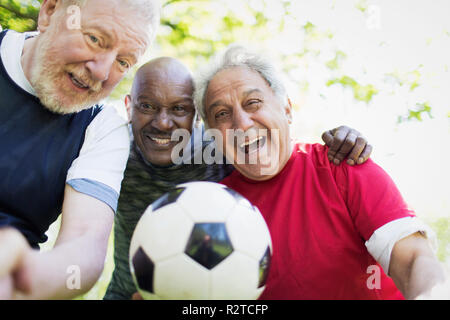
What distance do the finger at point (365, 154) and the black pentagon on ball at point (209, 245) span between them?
1169 mm

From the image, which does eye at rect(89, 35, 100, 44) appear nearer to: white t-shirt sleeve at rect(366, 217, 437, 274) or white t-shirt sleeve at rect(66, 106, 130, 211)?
white t-shirt sleeve at rect(66, 106, 130, 211)

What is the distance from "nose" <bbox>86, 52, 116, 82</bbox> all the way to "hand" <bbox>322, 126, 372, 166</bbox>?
5.31 feet

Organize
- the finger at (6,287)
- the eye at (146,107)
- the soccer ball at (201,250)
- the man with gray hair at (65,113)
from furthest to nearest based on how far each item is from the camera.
Result: the eye at (146,107) < the man with gray hair at (65,113) < the soccer ball at (201,250) < the finger at (6,287)

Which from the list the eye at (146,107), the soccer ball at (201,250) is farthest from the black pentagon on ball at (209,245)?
the eye at (146,107)

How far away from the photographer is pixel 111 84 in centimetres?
249

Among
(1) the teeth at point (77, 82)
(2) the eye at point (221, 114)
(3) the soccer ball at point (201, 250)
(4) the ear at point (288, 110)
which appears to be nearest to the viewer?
(3) the soccer ball at point (201, 250)

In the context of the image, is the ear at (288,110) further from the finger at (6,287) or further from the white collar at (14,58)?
the finger at (6,287)

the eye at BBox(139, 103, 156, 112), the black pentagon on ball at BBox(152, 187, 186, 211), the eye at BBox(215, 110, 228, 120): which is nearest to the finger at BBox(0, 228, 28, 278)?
the black pentagon on ball at BBox(152, 187, 186, 211)

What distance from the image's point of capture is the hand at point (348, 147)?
2.19 meters

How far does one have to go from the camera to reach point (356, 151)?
2.20 metres

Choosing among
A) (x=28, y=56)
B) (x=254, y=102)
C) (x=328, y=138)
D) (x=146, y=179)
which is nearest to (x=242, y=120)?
(x=254, y=102)

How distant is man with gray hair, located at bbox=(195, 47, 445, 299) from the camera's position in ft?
6.05

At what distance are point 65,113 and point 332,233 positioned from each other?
1978 mm
